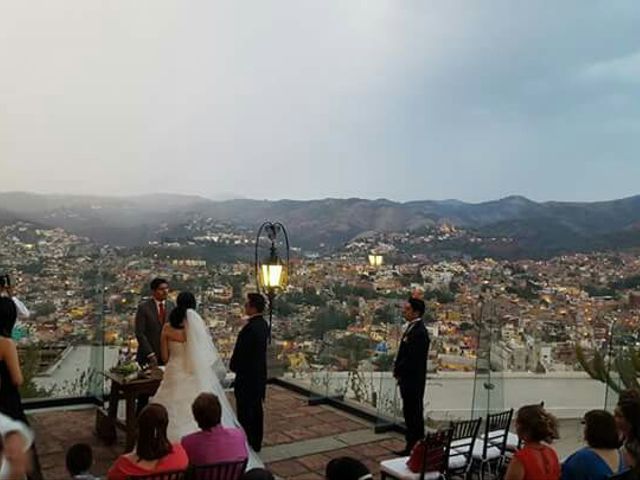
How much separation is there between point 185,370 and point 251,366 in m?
0.56

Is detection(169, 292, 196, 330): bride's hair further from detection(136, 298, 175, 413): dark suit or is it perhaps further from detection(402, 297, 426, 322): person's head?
detection(402, 297, 426, 322): person's head

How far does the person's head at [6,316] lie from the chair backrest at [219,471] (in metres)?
1.56

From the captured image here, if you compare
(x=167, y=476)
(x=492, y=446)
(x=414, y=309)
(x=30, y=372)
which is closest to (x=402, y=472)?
(x=492, y=446)

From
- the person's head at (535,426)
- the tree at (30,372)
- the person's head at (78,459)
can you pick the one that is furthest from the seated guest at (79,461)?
the tree at (30,372)

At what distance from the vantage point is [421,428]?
5098 mm

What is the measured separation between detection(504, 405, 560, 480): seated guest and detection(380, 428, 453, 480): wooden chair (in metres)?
0.77

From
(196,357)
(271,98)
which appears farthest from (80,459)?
(271,98)

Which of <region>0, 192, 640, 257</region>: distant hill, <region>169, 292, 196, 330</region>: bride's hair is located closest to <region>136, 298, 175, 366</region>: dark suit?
<region>169, 292, 196, 330</region>: bride's hair

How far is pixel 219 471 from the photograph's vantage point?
117 inches

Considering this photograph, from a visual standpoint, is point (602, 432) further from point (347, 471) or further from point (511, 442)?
point (511, 442)

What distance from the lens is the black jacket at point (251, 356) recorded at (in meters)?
4.92

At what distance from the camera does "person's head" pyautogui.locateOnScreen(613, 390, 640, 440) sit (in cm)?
290

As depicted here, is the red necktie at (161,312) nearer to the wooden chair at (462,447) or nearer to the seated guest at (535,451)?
the wooden chair at (462,447)

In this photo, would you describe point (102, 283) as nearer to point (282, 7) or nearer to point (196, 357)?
point (196, 357)
